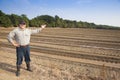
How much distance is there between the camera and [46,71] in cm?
883

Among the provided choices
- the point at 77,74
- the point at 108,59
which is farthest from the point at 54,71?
the point at 108,59

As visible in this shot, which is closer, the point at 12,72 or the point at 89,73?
the point at 12,72

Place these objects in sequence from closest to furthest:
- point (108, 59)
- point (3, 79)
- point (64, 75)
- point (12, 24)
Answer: point (3, 79)
point (64, 75)
point (108, 59)
point (12, 24)

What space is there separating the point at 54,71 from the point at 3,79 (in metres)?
2.35

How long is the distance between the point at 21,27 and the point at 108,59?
24.2 feet

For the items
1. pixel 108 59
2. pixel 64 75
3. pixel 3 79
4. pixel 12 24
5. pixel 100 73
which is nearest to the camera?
pixel 3 79

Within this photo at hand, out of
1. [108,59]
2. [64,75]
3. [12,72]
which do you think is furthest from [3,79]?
[108,59]

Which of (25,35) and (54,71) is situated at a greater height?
(25,35)

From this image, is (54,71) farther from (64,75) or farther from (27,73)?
(27,73)

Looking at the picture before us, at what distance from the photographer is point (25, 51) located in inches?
313

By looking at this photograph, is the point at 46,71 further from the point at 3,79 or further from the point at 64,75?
the point at 3,79

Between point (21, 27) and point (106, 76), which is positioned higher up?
point (21, 27)

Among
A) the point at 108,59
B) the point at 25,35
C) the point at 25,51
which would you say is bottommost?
the point at 108,59

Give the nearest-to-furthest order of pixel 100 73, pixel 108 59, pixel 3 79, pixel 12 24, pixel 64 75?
pixel 3 79 → pixel 64 75 → pixel 100 73 → pixel 108 59 → pixel 12 24
